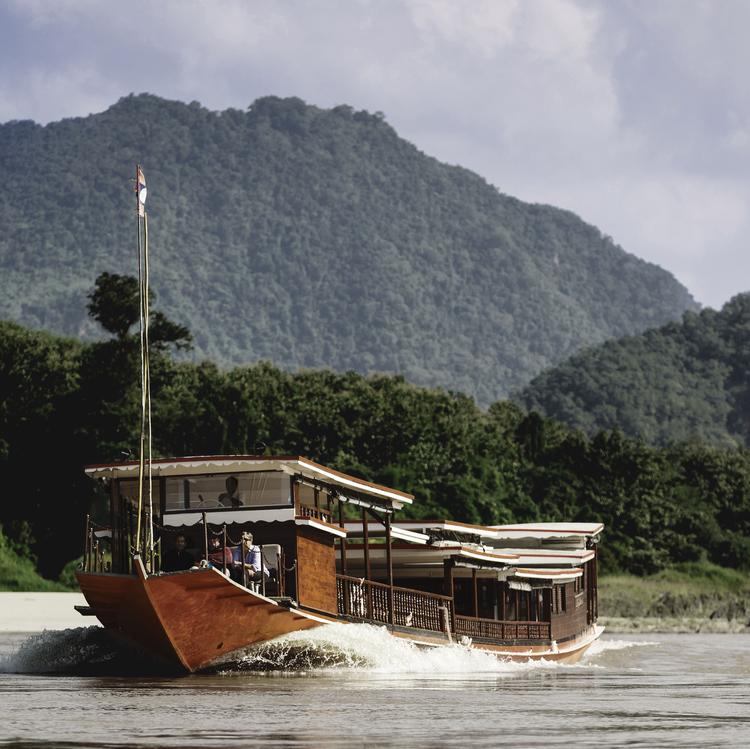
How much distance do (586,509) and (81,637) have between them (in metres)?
45.2

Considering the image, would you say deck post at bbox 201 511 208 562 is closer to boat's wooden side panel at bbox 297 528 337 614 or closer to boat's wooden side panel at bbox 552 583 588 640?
boat's wooden side panel at bbox 297 528 337 614

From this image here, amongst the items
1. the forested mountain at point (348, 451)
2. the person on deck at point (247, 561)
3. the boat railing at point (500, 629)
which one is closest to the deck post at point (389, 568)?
the boat railing at point (500, 629)

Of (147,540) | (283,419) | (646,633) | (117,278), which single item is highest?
(117,278)

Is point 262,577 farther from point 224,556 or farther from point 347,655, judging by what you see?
point 347,655

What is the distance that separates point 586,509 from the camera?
238 feet

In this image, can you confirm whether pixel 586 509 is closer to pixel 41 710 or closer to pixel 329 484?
pixel 329 484

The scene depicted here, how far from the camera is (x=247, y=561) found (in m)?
26.1

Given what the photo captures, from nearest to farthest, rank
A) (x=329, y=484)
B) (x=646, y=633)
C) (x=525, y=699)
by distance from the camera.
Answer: (x=525, y=699) < (x=329, y=484) < (x=646, y=633)

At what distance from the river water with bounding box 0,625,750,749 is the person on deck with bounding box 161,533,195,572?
1.86 metres

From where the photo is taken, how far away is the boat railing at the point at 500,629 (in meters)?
32.0

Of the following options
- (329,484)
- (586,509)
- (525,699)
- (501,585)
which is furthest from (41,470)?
(525,699)

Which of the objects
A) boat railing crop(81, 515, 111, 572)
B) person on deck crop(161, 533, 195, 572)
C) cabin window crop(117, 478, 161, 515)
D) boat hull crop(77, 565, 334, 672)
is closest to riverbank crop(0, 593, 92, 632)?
boat railing crop(81, 515, 111, 572)

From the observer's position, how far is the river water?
16.7 m

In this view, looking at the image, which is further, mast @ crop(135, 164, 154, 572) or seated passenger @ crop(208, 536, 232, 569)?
seated passenger @ crop(208, 536, 232, 569)
